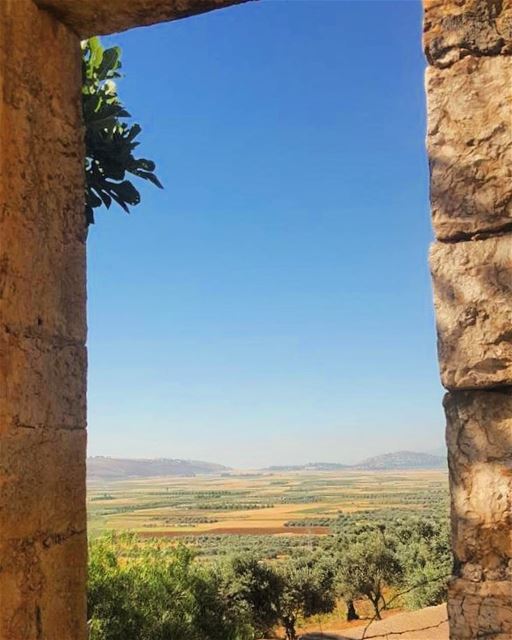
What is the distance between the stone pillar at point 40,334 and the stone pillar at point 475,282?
4.07 feet

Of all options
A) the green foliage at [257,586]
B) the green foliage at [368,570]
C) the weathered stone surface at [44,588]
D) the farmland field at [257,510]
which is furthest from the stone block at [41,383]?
the farmland field at [257,510]

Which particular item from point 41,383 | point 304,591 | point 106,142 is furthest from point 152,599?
point 304,591

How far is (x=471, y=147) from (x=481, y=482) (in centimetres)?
84

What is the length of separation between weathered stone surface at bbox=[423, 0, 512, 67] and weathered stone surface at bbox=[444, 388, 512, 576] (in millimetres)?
888

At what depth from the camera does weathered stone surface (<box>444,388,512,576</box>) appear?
1668mm

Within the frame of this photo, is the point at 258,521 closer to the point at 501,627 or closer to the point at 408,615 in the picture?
the point at 408,615

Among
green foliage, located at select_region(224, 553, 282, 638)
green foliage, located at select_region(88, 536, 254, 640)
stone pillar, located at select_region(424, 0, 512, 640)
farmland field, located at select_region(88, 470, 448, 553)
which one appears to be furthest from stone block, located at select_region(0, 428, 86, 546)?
farmland field, located at select_region(88, 470, 448, 553)

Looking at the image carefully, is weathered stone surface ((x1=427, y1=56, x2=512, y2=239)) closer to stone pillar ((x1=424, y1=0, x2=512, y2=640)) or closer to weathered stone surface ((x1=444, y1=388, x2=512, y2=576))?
stone pillar ((x1=424, y1=0, x2=512, y2=640))

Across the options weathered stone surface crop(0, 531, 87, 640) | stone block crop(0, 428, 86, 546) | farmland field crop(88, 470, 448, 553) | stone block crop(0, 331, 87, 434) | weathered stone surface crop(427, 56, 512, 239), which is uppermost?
weathered stone surface crop(427, 56, 512, 239)

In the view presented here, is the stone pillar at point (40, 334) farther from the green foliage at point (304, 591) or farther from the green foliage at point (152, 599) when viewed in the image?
the green foliage at point (304, 591)

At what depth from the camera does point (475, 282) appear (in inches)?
68.9

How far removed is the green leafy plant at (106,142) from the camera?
495cm

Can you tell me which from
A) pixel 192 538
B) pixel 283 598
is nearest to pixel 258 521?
pixel 192 538

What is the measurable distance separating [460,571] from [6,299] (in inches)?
58.3
